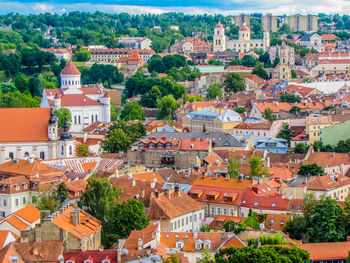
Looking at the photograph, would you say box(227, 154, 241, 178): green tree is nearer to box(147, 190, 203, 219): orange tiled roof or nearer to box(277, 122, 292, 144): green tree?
box(147, 190, 203, 219): orange tiled roof

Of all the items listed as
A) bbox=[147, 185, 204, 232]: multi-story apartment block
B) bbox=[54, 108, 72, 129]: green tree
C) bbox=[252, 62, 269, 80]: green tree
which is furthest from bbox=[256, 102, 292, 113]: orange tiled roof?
bbox=[147, 185, 204, 232]: multi-story apartment block

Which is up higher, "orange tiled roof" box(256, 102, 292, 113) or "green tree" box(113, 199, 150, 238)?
"orange tiled roof" box(256, 102, 292, 113)

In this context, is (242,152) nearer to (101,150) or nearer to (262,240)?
(101,150)

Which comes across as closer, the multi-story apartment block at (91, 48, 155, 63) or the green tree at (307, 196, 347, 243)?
the green tree at (307, 196, 347, 243)

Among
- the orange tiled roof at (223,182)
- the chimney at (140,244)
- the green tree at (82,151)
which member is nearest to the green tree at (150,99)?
the green tree at (82,151)

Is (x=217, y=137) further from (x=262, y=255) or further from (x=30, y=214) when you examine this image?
(x=262, y=255)

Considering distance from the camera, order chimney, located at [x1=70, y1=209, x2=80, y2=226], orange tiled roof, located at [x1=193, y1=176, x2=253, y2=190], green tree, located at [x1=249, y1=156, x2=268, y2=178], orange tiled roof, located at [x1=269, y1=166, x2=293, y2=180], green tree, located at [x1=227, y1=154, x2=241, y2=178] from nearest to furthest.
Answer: chimney, located at [x1=70, y1=209, x2=80, y2=226]
orange tiled roof, located at [x1=193, y1=176, x2=253, y2=190]
green tree, located at [x1=227, y1=154, x2=241, y2=178]
green tree, located at [x1=249, y1=156, x2=268, y2=178]
orange tiled roof, located at [x1=269, y1=166, x2=293, y2=180]
